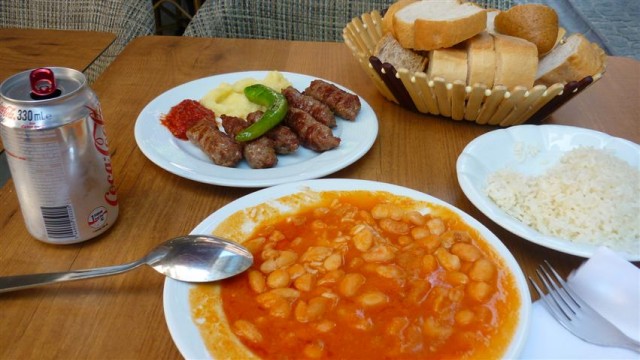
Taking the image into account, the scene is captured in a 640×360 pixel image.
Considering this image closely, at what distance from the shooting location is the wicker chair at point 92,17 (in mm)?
2871

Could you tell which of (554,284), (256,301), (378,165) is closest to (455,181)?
(378,165)

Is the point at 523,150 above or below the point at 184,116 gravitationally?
above

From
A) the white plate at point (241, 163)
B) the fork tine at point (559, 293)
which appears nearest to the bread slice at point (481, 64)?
the white plate at point (241, 163)

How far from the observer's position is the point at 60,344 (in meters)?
1.05

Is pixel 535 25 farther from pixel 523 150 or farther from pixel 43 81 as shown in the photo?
pixel 43 81

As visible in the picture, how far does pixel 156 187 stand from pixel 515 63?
119 cm

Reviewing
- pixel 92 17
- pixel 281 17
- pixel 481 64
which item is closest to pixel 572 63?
pixel 481 64

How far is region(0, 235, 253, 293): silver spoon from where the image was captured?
111cm

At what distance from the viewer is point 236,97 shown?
1939mm

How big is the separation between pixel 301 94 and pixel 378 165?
1.40 ft

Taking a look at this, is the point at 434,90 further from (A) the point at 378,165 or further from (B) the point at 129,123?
(B) the point at 129,123

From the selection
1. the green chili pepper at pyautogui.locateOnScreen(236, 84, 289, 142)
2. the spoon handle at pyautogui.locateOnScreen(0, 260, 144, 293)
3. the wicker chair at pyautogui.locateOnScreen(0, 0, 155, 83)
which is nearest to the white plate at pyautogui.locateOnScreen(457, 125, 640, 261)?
the green chili pepper at pyautogui.locateOnScreen(236, 84, 289, 142)

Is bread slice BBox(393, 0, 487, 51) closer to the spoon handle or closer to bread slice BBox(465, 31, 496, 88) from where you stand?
bread slice BBox(465, 31, 496, 88)

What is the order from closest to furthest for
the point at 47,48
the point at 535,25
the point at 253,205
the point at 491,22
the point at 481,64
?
the point at 253,205, the point at 481,64, the point at 535,25, the point at 491,22, the point at 47,48
